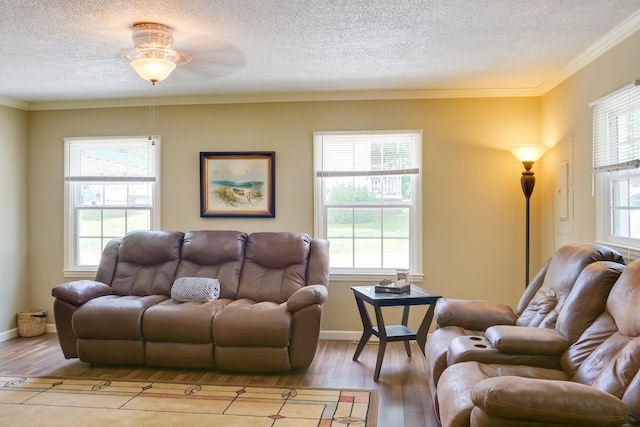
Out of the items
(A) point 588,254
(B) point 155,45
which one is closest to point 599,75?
(A) point 588,254

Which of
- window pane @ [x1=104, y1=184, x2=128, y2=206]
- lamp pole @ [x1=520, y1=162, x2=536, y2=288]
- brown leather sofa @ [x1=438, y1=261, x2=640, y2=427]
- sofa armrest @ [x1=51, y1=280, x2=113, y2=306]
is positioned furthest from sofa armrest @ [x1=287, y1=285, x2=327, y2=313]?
window pane @ [x1=104, y1=184, x2=128, y2=206]

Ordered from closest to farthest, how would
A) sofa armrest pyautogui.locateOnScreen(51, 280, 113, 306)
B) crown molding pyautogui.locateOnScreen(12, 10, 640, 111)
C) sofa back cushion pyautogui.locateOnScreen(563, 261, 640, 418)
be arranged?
sofa back cushion pyautogui.locateOnScreen(563, 261, 640, 418), sofa armrest pyautogui.locateOnScreen(51, 280, 113, 306), crown molding pyautogui.locateOnScreen(12, 10, 640, 111)

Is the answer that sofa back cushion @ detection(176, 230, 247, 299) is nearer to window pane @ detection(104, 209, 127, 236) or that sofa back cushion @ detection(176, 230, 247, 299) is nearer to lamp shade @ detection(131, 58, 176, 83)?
window pane @ detection(104, 209, 127, 236)

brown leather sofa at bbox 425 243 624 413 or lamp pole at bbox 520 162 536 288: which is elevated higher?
lamp pole at bbox 520 162 536 288

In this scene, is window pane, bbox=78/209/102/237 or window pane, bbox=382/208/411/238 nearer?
window pane, bbox=382/208/411/238

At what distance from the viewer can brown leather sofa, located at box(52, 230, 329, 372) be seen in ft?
12.3

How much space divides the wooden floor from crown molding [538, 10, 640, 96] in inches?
102

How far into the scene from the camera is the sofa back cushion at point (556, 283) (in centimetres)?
285

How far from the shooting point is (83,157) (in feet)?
17.4

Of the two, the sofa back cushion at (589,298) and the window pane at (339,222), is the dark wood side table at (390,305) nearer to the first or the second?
the window pane at (339,222)

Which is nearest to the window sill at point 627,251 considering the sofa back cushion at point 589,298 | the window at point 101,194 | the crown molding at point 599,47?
the sofa back cushion at point 589,298

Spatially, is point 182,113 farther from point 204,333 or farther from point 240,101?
point 204,333

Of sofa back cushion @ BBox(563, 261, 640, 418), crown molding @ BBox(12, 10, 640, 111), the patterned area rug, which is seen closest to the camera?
sofa back cushion @ BBox(563, 261, 640, 418)

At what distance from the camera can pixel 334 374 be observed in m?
3.82
